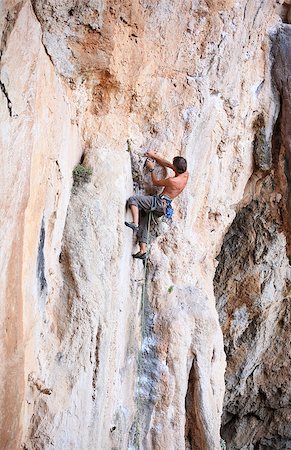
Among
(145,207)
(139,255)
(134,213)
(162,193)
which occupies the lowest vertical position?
(139,255)

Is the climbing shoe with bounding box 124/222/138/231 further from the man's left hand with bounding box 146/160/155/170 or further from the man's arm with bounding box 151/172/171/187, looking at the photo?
the man's left hand with bounding box 146/160/155/170

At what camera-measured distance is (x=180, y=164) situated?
696cm

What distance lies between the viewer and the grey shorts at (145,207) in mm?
6702

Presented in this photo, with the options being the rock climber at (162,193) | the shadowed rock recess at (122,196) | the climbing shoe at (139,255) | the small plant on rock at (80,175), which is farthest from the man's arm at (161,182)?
the small plant on rock at (80,175)

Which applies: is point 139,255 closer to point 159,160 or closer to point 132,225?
point 132,225

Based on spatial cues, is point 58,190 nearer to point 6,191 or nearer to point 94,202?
point 94,202

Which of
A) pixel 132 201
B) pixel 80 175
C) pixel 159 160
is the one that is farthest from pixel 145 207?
pixel 80 175

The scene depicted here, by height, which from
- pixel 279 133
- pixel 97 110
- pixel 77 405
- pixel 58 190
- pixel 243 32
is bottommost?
pixel 77 405

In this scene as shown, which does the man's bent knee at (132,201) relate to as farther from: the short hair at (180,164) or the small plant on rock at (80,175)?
the small plant on rock at (80,175)

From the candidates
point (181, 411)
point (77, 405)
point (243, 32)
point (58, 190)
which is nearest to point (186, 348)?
point (181, 411)

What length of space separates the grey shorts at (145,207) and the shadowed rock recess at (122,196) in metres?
0.16

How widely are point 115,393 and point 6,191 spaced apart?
10.0 ft

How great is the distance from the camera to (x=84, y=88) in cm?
601

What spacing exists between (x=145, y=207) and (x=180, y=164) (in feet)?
2.23
